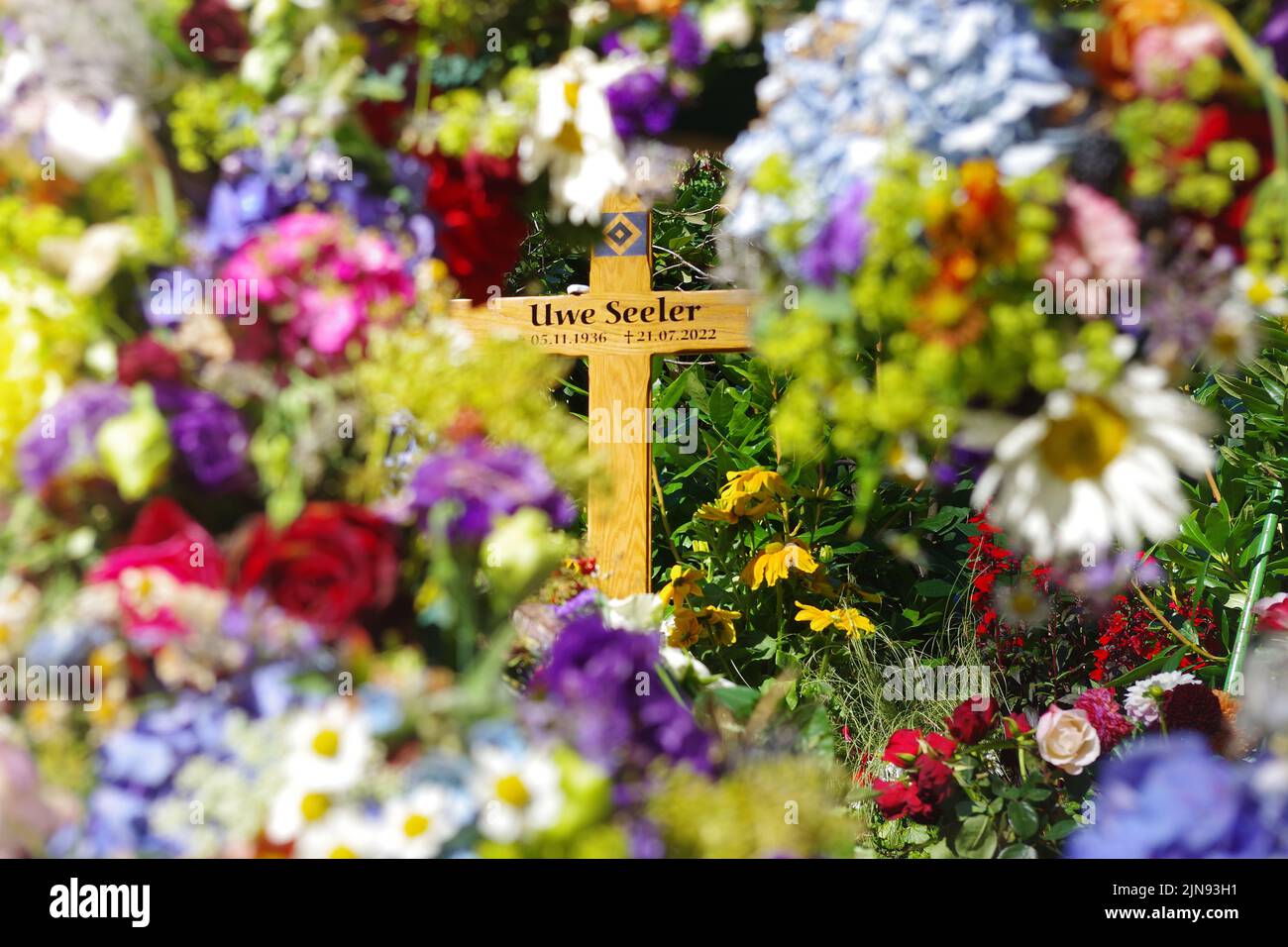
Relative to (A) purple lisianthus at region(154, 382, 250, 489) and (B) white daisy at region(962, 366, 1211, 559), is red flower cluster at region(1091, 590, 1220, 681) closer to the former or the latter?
(B) white daisy at region(962, 366, 1211, 559)

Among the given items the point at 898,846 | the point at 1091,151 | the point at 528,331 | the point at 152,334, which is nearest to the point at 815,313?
the point at 1091,151

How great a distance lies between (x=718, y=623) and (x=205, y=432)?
81.4 inches

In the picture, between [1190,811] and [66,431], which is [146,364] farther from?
[1190,811]

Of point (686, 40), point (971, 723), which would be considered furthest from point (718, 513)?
point (686, 40)

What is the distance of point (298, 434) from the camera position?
98 cm

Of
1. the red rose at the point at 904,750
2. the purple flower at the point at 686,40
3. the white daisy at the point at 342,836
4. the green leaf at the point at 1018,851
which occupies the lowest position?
the green leaf at the point at 1018,851

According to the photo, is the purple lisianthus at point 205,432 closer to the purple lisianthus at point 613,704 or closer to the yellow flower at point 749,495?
the purple lisianthus at point 613,704

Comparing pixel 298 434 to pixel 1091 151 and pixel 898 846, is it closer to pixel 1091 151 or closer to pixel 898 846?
pixel 1091 151

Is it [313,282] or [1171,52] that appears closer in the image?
[1171,52]

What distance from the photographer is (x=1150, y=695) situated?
2.01 metres

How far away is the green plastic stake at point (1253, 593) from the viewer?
2258 mm

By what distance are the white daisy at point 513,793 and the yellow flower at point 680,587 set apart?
205cm

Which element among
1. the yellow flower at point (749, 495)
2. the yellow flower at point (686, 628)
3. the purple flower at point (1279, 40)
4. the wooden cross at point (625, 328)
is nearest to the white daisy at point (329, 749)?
the purple flower at point (1279, 40)
